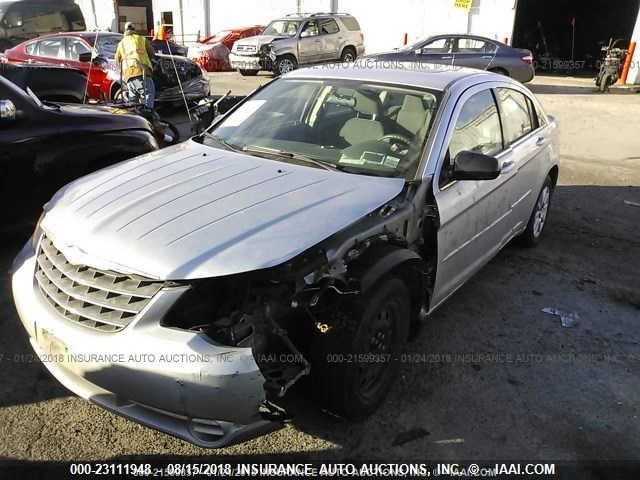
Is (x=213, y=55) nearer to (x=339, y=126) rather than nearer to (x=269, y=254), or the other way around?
(x=339, y=126)

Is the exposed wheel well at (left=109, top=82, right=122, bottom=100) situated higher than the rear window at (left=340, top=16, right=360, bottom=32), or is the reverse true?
the rear window at (left=340, top=16, right=360, bottom=32)

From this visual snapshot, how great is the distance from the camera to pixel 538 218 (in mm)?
5234

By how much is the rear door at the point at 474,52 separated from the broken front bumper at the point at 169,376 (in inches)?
527

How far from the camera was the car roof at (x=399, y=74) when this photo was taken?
370 cm

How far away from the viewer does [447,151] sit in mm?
3369

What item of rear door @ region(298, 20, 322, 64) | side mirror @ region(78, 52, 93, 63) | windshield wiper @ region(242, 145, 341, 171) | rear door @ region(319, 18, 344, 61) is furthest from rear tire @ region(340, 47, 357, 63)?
windshield wiper @ region(242, 145, 341, 171)

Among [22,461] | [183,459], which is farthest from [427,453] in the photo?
[22,461]

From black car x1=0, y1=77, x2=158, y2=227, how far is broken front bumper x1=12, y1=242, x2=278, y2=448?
7.92ft

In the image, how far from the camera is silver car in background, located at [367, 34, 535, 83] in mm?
14016

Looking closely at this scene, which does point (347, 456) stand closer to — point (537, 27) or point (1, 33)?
point (1, 33)

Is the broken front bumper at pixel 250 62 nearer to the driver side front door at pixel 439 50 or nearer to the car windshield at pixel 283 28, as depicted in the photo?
the car windshield at pixel 283 28

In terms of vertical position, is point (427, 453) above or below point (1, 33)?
below

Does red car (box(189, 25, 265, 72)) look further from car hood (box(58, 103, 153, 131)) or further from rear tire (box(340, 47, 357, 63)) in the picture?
car hood (box(58, 103, 153, 131))

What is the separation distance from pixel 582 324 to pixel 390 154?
1.94m
